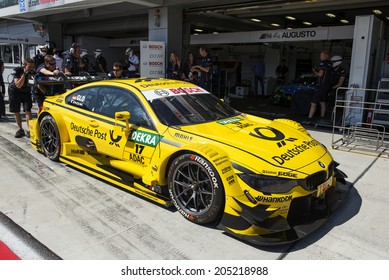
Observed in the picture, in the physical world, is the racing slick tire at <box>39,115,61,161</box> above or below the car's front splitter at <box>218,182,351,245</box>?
above

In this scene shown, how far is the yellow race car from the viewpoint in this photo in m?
3.00

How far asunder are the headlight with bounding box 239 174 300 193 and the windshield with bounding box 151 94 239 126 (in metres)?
1.17

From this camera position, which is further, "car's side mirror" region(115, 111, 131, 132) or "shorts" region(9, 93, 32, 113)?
"shorts" region(9, 93, 32, 113)

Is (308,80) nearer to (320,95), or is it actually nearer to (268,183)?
(320,95)

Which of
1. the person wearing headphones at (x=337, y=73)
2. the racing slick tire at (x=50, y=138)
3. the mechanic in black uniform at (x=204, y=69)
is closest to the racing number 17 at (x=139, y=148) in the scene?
the racing slick tire at (x=50, y=138)

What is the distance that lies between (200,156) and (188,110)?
989 millimetres

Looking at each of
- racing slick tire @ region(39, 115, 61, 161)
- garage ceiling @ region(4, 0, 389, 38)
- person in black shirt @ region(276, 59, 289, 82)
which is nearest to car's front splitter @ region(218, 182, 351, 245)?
racing slick tire @ region(39, 115, 61, 161)

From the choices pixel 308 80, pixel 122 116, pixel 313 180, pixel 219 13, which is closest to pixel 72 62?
pixel 122 116

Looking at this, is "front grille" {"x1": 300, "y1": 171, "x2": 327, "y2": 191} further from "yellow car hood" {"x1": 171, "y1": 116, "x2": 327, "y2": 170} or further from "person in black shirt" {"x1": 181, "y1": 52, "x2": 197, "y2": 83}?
"person in black shirt" {"x1": 181, "y1": 52, "x2": 197, "y2": 83}

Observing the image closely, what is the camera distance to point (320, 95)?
8.71 m

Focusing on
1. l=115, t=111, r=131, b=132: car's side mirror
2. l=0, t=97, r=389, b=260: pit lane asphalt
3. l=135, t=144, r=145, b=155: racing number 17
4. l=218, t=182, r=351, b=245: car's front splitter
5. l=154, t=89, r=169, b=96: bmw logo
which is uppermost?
l=154, t=89, r=169, b=96: bmw logo

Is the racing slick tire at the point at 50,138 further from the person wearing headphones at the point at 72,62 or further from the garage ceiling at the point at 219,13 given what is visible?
the garage ceiling at the point at 219,13

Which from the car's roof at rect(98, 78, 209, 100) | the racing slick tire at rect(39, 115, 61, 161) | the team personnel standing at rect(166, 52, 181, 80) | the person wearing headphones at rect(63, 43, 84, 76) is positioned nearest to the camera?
the car's roof at rect(98, 78, 209, 100)

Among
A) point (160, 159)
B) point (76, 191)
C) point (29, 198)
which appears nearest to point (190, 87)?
point (160, 159)
